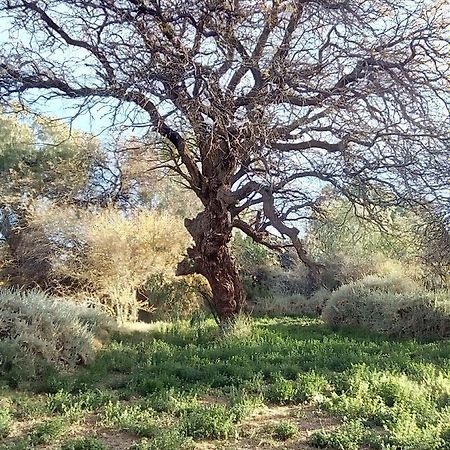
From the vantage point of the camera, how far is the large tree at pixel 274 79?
5.88 meters

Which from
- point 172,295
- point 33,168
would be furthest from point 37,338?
point 33,168

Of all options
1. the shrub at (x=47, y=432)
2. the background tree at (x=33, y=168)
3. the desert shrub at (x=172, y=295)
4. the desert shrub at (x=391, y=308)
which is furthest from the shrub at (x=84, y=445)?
the background tree at (x=33, y=168)

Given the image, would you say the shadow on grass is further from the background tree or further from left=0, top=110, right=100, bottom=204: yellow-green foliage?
left=0, top=110, right=100, bottom=204: yellow-green foliage

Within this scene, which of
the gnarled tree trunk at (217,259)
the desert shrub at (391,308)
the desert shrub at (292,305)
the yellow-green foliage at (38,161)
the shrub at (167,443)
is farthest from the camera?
the yellow-green foliage at (38,161)

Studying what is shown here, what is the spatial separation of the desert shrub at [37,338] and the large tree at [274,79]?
251 centimetres

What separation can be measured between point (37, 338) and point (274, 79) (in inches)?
157

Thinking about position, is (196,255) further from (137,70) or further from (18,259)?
(18,259)

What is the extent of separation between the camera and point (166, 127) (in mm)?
6840

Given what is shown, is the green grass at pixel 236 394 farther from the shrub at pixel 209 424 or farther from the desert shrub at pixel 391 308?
the desert shrub at pixel 391 308

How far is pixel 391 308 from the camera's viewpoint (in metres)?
9.56

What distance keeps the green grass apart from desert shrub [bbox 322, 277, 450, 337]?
1.57 metres

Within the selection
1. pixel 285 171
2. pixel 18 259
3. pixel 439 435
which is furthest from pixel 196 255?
pixel 18 259

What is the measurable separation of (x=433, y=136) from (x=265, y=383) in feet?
10.6

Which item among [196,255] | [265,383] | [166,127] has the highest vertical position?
[166,127]
